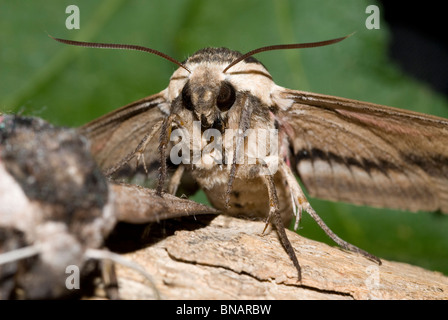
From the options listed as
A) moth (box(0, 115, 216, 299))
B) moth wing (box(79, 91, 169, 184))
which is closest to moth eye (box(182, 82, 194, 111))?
moth wing (box(79, 91, 169, 184))

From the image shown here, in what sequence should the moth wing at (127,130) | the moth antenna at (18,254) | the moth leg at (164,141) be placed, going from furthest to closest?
1. the moth wing at (127,130)
2. the moth leg at (164,141)
3. the moth antenna at (18,254)

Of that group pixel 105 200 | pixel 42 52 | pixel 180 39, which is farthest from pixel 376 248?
pixel 42 52

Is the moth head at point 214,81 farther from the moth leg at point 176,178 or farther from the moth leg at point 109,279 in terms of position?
the moth leg at point 109,279

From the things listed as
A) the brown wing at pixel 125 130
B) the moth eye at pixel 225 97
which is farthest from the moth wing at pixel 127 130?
the moth eye at pixel 225 97

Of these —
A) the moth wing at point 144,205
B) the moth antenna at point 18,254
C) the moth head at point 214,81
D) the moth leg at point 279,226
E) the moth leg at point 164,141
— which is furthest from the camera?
the moth head at point 214,81

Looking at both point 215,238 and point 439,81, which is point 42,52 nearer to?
point 215,238

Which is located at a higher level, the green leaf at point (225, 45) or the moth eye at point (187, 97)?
the green leaf at point (225, 45)

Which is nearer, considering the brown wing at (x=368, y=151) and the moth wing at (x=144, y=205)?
the moth wing at (x=144, y=205)

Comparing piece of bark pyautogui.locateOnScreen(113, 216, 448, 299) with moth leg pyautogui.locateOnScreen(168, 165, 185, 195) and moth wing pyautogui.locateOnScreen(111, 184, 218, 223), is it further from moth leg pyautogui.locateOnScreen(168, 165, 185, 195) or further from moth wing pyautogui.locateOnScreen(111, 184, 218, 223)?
moth leg pyautogui.locateOnScreen(168, 165, 185, 195)
